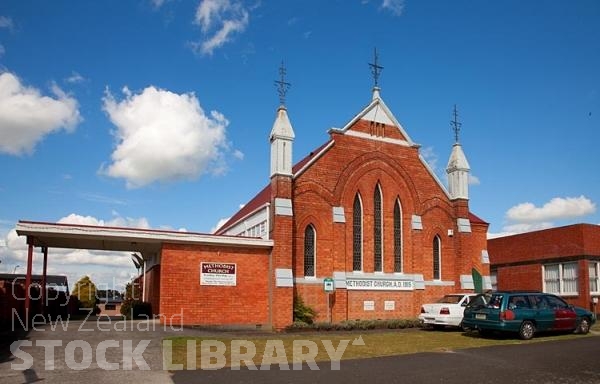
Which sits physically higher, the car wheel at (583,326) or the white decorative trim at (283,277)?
the white decorative trim at (283,277)

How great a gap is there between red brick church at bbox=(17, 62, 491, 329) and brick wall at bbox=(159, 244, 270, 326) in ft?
0.13

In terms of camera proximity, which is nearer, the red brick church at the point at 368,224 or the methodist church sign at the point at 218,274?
the methodist church sign at the point at 218,274

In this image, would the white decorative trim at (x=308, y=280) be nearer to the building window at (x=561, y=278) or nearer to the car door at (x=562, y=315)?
the car door at (x=562, y=315)

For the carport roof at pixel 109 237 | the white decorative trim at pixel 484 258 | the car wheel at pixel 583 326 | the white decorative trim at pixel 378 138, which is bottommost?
the car wheel at pixel 583 326

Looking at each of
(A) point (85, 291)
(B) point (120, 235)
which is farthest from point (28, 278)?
(A) point (85, 291)

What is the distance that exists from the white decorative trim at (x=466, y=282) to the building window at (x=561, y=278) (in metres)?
7.09

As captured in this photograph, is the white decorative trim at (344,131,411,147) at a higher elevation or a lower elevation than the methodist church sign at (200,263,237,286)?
higher

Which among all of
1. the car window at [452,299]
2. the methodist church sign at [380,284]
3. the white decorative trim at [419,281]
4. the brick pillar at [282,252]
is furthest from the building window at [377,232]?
the brick pillar at [282,252]

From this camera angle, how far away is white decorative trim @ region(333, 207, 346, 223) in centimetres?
2574

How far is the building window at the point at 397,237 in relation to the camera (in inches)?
1080

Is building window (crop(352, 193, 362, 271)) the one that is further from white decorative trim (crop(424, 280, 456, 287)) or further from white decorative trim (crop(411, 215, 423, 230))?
white decorative trim (crop(424, 280, 456, 287))

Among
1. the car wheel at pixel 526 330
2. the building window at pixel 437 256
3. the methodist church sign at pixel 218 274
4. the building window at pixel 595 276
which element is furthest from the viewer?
the building window at pixel 595 276

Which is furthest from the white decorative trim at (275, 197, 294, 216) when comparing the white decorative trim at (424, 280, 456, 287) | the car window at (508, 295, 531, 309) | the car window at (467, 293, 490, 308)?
the car window at (508, 295, 531, 309)

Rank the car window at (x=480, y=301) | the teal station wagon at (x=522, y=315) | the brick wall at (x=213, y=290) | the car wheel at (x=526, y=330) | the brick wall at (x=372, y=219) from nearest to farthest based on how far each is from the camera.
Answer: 1. the teal station wagon at (x=522, y=315)
2. the car wheel at (x=526, y=330)
3. the car window at (x=480, y=301)
4. the brick wall at (x=213, y=290)
5. the brick wall at (x=372, y=219)
